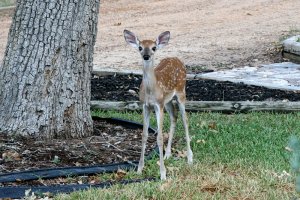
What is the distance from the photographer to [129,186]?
685cm

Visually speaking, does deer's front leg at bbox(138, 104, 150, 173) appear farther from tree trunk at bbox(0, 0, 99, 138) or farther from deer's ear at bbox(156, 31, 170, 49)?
tree trunk at bbox(0, 0, 99, 138)

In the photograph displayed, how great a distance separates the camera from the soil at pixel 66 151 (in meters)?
7.64

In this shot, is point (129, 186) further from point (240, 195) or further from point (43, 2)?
point (43, 2)

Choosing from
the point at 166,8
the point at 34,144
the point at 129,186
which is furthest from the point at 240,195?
the point at 166,8

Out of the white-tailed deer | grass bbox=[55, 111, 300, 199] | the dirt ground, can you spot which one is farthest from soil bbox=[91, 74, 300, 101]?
the white-tailed deer

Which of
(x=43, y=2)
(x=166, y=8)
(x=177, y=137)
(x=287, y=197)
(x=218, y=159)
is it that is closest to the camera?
(x=287, y=197)

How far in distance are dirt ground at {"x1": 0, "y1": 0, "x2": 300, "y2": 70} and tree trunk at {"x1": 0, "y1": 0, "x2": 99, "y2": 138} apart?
585 centimetres

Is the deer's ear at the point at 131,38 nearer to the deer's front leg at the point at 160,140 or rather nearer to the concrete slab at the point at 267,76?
the deer's front leg at the point at 160,140

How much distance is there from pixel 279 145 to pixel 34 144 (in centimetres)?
251

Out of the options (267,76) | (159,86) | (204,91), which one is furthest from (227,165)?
(267,76)

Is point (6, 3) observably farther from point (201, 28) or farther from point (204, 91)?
point (204, 91)

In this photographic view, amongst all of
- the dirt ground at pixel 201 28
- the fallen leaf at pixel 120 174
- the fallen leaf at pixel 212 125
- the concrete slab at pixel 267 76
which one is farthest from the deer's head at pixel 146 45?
the dirt ground at pixel 201 28

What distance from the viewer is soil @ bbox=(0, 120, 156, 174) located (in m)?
7.64

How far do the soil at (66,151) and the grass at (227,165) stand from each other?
0.47m
